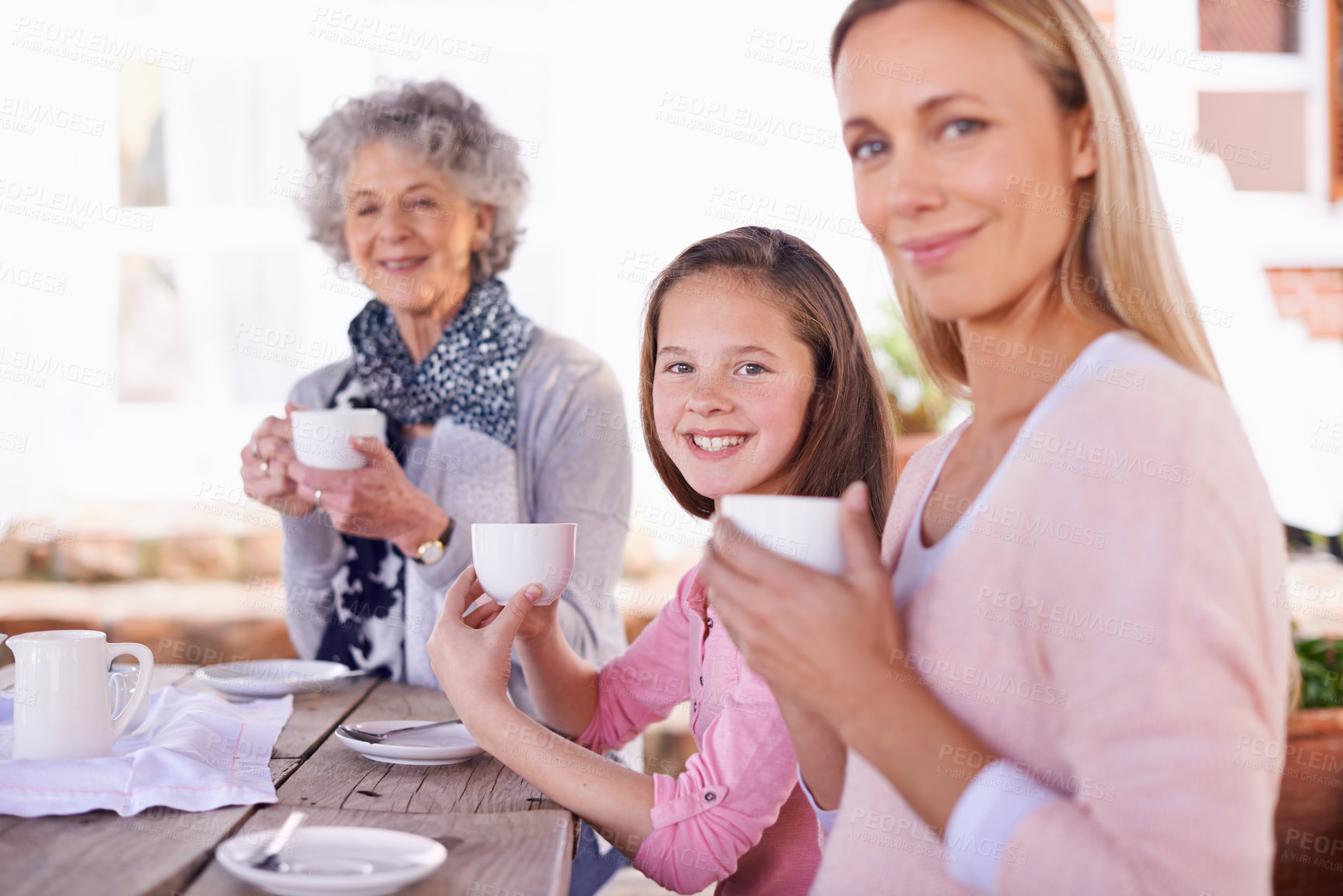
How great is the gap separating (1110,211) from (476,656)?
83cm

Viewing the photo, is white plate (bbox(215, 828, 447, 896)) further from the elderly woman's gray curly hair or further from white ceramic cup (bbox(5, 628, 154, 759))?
the elderly woman's gray curly hair

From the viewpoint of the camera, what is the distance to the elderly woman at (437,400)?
2.00 meters

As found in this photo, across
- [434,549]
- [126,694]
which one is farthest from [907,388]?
[126,694]

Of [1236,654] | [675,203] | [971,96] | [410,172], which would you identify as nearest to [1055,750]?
[1236,654]

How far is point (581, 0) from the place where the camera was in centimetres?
369

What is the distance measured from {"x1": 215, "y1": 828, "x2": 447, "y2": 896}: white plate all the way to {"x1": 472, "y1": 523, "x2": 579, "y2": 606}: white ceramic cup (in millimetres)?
331

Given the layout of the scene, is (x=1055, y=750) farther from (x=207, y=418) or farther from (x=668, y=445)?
(x=207, y=418)

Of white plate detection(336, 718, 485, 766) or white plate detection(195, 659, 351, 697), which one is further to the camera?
white plate detection(195, 659, 351, 697)

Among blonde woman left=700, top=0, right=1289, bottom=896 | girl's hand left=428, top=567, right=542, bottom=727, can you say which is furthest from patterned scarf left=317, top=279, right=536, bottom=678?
blonde woman left=700, top=0, right=1289, bottom=896

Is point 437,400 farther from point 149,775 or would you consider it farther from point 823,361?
point 149,775

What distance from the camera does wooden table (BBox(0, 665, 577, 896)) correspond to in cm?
87

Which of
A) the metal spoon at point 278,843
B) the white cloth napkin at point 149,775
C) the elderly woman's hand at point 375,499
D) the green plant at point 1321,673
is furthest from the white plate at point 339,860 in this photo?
the green plant at point 1321,673

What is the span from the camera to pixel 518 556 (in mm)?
1225

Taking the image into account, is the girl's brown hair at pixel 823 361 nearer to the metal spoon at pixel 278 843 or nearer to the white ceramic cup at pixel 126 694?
the metal spoon at pixel 278 843
